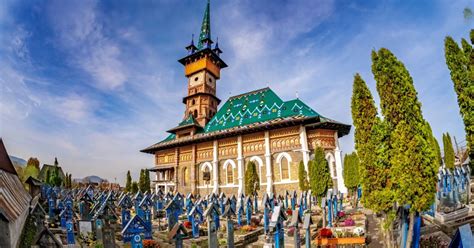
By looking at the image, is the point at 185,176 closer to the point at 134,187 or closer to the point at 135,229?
the point at 134,187

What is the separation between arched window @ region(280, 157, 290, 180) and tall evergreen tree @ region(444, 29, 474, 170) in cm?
2026

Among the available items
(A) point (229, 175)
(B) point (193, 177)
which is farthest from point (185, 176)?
(A) point (229, 175)

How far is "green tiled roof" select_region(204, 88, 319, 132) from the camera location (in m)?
32.5

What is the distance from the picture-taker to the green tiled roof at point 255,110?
32531 mm

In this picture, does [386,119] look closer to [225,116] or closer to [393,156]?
[393,156]

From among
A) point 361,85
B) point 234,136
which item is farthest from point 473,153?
point 234,136

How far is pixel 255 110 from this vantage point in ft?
118

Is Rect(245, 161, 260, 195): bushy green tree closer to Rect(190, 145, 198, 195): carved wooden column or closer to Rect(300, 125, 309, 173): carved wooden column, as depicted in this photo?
Rect(300, 125, 309, 173): carved wooden column

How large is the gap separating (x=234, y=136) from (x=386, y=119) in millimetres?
25917

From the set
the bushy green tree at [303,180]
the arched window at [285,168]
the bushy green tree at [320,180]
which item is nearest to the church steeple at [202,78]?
the arched window at [285,168]

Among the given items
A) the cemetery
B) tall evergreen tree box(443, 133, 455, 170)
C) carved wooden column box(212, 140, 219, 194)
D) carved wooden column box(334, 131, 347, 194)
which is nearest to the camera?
the cemetery

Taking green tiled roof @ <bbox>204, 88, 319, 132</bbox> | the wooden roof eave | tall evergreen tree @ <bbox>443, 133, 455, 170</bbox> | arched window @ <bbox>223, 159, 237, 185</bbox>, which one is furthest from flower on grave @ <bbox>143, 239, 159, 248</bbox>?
tall evergreen tree @ <bbox>443, 133, 455, 170</bbox>

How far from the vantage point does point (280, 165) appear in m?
31.0

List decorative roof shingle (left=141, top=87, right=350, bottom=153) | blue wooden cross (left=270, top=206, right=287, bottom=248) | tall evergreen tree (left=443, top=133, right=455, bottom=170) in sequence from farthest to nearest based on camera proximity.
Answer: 1. decorative roof shingle (left=141, top=87, right=350, bottom=153)
2. tall evergreen tree (left=443, top=133, right=455, bottom=170)
3. blue wooden cross (left=270, top=206, right=287, bottom=248)
